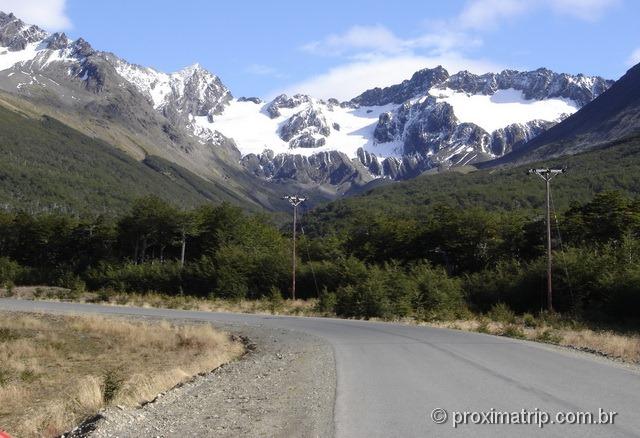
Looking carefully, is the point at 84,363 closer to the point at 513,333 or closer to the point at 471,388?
the point at 471,388

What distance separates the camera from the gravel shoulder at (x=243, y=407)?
929cm

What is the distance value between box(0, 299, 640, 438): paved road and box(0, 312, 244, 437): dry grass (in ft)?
14.7

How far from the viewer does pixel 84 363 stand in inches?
885

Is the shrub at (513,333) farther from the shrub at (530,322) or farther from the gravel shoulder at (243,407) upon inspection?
the gravel shoulder at (243,407)

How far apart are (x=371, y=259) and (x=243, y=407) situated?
5476 cm

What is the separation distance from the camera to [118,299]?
56844 millimetres

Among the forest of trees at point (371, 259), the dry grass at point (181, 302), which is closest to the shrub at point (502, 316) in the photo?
the forest of trees at point (371, 259)

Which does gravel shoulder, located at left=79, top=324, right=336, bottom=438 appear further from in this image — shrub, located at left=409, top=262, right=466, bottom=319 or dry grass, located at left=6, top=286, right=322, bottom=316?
dry grass, located at left=6, top=286, right=322, bottom=316

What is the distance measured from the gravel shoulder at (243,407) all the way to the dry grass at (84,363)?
41.1 inches

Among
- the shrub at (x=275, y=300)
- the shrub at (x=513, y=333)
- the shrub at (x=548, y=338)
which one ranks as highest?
the shrub at (x=548, y=338)

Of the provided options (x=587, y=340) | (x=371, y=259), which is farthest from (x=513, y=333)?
(x=371, y=259)

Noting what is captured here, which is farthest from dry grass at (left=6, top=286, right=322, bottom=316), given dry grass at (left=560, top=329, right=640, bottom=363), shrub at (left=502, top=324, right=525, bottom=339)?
dry grass at (left=560, top=329, right=640, bottom=363)

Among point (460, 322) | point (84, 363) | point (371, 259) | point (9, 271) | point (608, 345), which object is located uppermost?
point (371, 259)

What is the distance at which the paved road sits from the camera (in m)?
8.84
